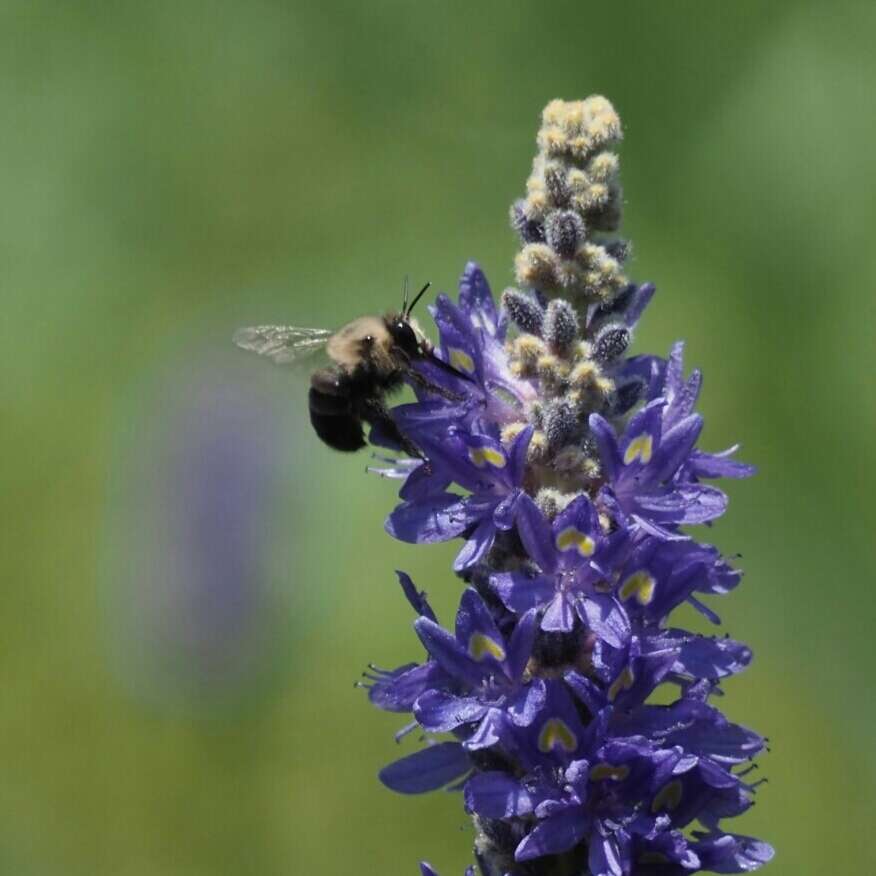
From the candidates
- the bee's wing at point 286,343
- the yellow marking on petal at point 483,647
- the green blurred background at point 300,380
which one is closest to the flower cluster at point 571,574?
the yellow marking on petal at point 483,647

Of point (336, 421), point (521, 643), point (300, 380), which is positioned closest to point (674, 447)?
point (521, 643)

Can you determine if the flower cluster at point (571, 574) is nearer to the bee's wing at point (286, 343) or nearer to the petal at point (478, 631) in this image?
the petal at point (478, 631)

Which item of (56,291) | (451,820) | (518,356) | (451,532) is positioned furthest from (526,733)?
(56,291)

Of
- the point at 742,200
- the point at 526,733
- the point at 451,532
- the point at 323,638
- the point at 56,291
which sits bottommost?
the point at 526,733

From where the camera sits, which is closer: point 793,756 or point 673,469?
point 673,469

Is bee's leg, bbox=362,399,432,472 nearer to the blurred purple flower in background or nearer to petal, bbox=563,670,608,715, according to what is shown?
petal, bbox=563,670,608,715

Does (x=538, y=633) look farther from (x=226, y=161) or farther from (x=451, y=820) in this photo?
(x=226, y=161)
